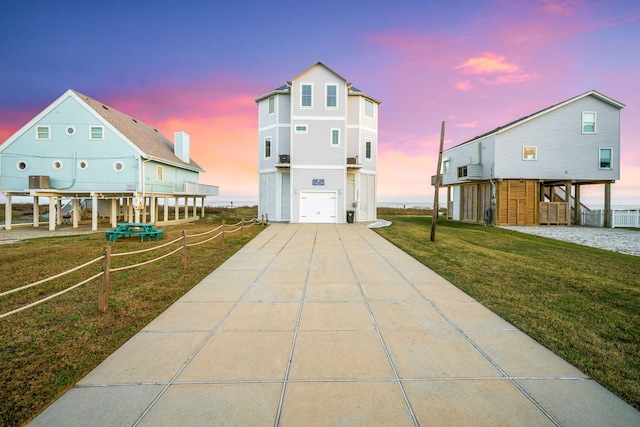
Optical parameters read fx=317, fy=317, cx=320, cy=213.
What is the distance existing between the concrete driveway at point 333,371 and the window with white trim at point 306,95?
21822 millimetres

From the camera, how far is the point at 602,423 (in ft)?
10.6

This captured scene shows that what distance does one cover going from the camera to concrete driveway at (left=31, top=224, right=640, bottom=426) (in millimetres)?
3342

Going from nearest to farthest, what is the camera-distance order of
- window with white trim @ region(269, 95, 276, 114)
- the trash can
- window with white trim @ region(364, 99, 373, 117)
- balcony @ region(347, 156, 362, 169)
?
balcony @ region(347, 156, 362, 169), the trash can, window with white trim @ region(269, 95, 276, 114), window with white trim @ region(364, 99, 373, 117)

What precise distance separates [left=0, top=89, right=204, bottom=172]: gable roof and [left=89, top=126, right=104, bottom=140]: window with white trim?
2.10 ft

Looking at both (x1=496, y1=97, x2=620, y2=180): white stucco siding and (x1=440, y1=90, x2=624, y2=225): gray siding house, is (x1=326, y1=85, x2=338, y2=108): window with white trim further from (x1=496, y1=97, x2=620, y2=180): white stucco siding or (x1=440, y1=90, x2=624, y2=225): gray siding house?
(x1=496, y1=97, x2=620, y2=180): white stucco siding

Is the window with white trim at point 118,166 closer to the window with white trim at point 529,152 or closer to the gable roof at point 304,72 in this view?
the gable roof at point 304,72

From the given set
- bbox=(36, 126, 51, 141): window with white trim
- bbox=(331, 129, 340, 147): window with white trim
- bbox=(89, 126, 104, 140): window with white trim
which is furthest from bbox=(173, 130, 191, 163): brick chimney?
bbox=(331, 129, 340, 147): window with white trim

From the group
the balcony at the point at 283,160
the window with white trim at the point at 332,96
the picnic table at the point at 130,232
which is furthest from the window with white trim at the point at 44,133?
the window with white trim at the point at 332,96

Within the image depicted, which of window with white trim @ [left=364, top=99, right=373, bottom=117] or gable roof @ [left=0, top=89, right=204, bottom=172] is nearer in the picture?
gable roof @ [left=0, top=89, right=204, bottom=172]

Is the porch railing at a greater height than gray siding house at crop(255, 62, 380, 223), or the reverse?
gray siding house at crop(255, 62, 380, 223)

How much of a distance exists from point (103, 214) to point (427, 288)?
40715mm

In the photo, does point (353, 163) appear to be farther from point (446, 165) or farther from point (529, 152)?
point (446, 165)

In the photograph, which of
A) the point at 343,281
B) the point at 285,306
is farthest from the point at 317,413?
the point at 343,281

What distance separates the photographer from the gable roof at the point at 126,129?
24.1 metres
